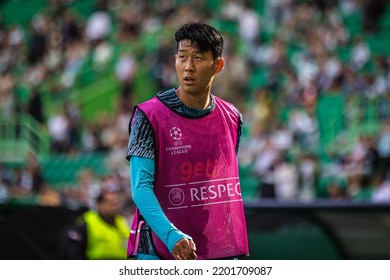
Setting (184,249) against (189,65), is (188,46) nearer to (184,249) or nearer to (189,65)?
(189,65)

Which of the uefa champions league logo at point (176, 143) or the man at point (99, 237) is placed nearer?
the uefa champions league logo at point (176, 143)

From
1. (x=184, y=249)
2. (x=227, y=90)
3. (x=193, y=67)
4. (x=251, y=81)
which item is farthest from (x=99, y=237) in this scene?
(x=251, y=81)

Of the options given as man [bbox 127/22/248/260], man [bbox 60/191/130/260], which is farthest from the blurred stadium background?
man [bbox 127/22/248/260]

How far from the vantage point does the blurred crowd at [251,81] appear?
16.1 meters

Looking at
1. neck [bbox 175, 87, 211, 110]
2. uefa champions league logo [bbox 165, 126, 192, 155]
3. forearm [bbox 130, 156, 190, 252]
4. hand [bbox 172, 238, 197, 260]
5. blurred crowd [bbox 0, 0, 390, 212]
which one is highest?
blurred crowd [bbox 0, 0, 390, 212]

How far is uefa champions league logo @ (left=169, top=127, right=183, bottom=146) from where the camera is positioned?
4.69 metres

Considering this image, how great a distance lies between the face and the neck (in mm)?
18

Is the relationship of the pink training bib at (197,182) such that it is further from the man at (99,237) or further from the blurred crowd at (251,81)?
the blurred crowd at (251,81)

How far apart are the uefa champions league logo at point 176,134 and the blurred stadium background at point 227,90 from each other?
795 cm

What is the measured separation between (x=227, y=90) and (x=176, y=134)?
48.4 feet

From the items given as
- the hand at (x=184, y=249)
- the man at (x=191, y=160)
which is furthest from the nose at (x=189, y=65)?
the hand at (x=184, y=249)

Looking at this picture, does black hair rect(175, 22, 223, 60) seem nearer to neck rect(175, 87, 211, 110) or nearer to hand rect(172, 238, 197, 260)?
neck rect(175, 87, 211, 110)

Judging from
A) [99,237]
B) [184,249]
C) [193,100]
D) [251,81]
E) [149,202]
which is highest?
[251,81]

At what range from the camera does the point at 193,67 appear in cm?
466
